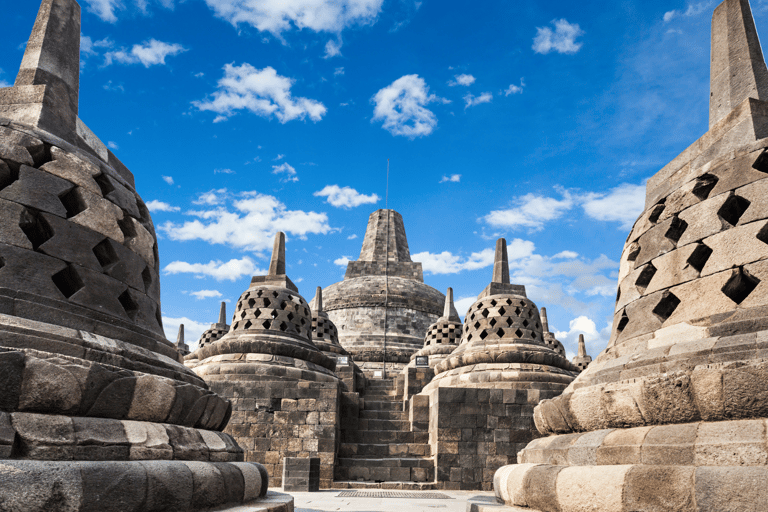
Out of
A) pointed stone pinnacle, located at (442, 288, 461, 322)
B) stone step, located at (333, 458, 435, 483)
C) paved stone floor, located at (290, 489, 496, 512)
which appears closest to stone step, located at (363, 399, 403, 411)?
stone step, located at (333, 458, 435, 483)

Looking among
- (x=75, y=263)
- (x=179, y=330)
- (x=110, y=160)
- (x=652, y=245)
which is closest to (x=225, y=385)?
(x=110, y=160)

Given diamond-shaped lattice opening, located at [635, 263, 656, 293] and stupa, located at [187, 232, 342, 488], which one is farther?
stupa, located at [187, 232, 342, 488]

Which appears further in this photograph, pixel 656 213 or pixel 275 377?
pixel 275 377

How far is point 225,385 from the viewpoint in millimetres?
10555

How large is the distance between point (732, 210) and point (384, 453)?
337 inches

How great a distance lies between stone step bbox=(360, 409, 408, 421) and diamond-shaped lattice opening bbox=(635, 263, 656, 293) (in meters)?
8.44

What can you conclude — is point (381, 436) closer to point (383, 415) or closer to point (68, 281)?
point (383, 415)

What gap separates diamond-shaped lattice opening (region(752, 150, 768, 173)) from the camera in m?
3.81

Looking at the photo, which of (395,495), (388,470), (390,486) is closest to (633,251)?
(395,495)

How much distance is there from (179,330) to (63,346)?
83.7 feet

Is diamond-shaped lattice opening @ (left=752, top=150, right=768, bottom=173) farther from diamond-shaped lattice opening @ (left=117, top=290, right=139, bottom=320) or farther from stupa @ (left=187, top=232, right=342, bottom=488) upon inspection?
stupa @ (left=187, top=232, right=342, bottom=488)

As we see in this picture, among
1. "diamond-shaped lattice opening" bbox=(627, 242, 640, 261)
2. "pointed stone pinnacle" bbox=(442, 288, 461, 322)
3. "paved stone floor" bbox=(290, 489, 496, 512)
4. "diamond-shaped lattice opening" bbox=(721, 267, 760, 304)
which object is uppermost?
"pointed stone pinnacle" bbox=(442, 288, 461, 322)

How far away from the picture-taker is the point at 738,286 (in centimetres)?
366

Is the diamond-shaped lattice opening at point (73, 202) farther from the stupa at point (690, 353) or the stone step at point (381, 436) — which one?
the stone step at point (381, 436)
